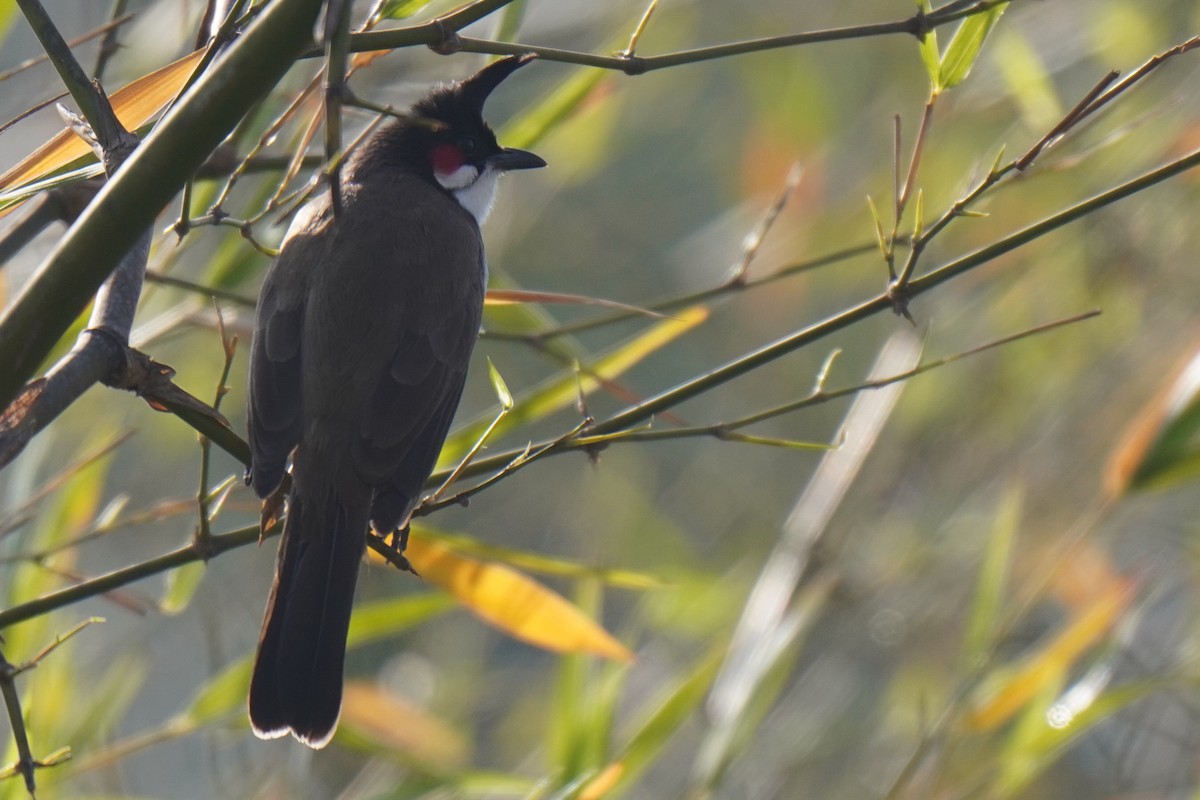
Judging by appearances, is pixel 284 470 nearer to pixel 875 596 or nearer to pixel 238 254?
pixel 238 254

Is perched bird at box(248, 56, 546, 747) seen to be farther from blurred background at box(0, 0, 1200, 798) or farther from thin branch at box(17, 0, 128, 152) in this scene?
thin branch at box(17, 0, 128, 152)

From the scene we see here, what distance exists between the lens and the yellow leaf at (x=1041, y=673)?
2516 mm

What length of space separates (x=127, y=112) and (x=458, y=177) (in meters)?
1.21

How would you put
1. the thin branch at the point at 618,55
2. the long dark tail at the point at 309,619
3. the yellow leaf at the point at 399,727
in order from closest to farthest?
the thin branch at the point at 618,55 < the long dark tail at the point at 309,619 < the yellow leaf at the point at 399,727

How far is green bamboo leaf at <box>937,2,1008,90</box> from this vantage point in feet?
5.41

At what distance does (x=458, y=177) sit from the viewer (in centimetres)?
286

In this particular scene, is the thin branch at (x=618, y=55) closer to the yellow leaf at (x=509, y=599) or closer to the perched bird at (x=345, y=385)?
the perched bird at (x=345, y=385)

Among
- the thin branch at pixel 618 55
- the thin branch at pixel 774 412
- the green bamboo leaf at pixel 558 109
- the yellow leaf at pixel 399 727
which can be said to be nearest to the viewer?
the thin branch at pixel 618 55

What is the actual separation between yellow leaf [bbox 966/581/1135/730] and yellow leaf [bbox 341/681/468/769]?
1.20 m

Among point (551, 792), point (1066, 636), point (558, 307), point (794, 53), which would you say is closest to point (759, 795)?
point (1066, 636)

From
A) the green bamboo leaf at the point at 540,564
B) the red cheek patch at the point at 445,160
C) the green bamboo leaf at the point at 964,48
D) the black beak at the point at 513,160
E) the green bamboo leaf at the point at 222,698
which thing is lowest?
the green bamboo leaf at the point at 222,698

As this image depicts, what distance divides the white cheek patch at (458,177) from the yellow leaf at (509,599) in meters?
0.95

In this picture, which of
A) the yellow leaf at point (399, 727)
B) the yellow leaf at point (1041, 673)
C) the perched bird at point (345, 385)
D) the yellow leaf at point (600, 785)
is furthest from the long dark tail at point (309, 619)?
the yellow leaf at point (1041, 673)

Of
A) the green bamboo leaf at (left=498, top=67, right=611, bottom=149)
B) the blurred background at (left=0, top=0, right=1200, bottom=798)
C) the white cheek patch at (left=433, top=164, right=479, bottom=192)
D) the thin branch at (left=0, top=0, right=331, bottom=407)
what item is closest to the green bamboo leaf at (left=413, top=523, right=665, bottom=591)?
the blurred background at (left=0, top=0, right=1200, bottom=798)
